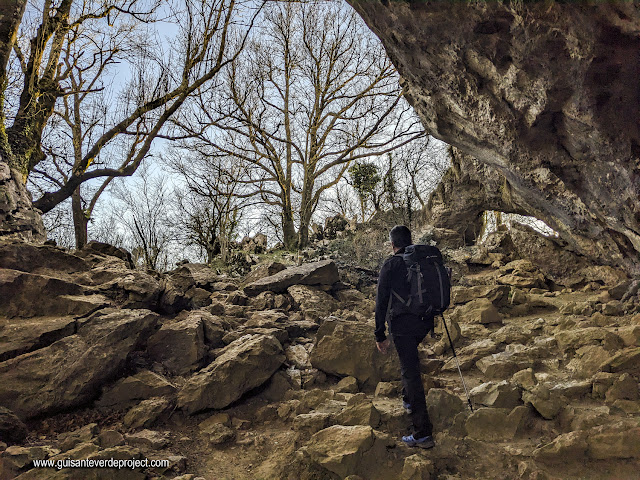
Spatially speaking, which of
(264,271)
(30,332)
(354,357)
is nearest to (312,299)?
(264,271)

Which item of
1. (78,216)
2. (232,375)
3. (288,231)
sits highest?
(78,216)

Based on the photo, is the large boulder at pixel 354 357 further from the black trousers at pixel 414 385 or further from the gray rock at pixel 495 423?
the gray rock at pixel 495 423

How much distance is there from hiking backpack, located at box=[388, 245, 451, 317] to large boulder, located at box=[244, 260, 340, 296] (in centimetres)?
435

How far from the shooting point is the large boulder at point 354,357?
177 inches

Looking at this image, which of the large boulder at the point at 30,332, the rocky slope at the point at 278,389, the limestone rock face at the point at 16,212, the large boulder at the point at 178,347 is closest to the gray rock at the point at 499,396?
the rocky slope at the point at 278,389

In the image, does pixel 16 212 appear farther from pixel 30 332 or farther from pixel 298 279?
pixel 298 279

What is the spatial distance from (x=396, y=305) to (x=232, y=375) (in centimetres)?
201

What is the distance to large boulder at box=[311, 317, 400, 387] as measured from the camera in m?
4.50

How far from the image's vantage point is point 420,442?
10.6 ft

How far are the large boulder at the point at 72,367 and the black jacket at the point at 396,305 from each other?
282cm

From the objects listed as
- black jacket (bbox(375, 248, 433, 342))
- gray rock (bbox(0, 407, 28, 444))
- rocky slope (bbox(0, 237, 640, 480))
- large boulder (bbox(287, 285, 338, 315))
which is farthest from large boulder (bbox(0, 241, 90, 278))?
black jacket (bbox(375, 248, 433, 342))

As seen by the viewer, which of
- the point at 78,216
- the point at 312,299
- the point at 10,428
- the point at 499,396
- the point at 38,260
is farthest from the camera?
the point at 78,216

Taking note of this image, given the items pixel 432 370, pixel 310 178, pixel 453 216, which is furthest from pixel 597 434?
pixel 310 178

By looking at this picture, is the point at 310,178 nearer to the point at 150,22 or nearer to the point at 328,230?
the point at 328,230
